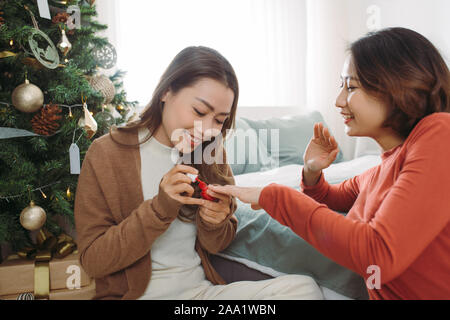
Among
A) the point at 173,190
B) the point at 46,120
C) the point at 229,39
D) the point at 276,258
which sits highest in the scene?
the point at 229,39

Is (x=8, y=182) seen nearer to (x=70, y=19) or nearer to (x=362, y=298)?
(x=70, y=19)

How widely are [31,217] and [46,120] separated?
1.15 feet

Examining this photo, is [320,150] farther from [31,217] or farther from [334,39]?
[334,39]

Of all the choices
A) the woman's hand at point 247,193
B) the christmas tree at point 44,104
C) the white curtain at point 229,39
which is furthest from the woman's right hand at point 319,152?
the white curtain at point 229,39

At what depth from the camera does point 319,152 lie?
0.96 metres

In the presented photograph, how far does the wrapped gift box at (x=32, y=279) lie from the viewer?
1157 mm

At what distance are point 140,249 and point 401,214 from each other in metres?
0.57

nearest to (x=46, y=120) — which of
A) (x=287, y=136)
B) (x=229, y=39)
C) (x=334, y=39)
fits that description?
(x=287, y=136)

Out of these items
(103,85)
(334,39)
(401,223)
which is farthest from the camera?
(334,39)

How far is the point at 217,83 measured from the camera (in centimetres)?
85

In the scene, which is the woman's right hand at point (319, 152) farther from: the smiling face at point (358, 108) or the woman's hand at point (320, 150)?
the smiling face at point (358, 108)

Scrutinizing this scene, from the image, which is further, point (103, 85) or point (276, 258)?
point (103, 85)

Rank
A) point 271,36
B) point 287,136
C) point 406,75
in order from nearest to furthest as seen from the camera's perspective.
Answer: point 406,75 → point 287,136 → point 271,36
